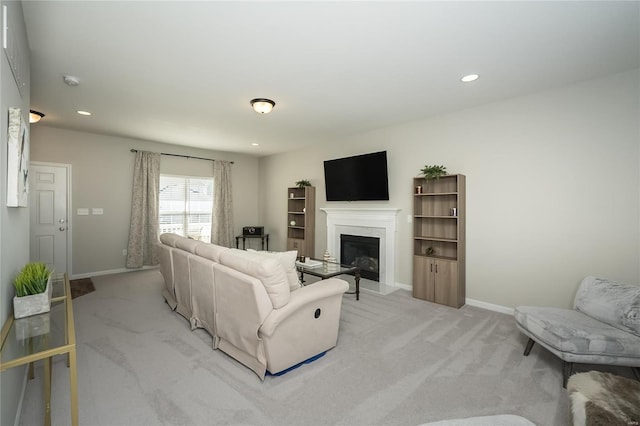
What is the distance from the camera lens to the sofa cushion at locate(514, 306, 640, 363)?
2117 mm

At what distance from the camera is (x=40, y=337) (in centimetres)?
149

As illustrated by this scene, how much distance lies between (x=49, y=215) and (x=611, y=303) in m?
7.59

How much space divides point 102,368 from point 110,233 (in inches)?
160

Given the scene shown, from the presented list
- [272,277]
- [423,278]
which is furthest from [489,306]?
[272,277]

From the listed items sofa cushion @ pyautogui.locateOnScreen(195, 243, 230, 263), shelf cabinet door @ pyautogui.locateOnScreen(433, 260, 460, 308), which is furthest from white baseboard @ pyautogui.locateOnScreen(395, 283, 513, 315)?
sofa cushion @ pyautogui.locateOnScreen(195, 243, 230, 263)

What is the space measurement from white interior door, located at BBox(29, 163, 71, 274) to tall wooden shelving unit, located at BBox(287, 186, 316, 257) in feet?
13.4

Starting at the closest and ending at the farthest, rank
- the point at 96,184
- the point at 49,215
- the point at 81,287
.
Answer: the point at 81,287, the point at 49,215, the point at 96,184

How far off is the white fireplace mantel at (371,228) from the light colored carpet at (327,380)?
5.24ft

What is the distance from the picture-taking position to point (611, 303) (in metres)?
2.41

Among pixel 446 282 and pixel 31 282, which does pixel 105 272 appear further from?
pixel 446 282

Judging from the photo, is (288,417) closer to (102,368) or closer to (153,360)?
(153,360)

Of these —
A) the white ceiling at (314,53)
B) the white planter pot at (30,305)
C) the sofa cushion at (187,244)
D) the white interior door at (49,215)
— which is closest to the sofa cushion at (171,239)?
the sofa cushion at (187,244)

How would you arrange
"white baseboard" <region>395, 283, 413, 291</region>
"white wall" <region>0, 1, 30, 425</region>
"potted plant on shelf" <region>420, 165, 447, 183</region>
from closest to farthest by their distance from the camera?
"white wall" <region>0, 1, 30, 425</region> < "potted plant on shelf" <region>420, 165, 447, 183</region> < "white baseboard" <region>395, 283, 413, 291</region>

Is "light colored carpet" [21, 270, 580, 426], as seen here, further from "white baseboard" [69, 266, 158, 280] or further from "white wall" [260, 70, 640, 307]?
"white baseboard" [69, 266, 158, 280]
